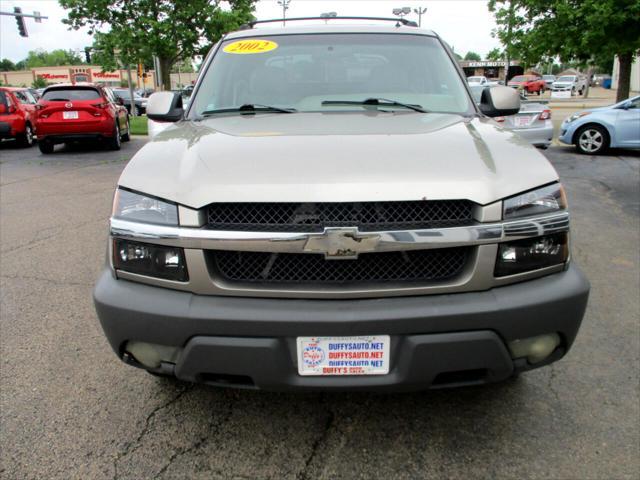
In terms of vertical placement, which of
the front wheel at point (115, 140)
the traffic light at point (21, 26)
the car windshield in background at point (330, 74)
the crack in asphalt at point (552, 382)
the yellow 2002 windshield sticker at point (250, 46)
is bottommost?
the crack in asphalt at point (552, 382)

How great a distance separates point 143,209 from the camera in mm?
2133

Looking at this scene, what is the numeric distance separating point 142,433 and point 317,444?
2.63 ft

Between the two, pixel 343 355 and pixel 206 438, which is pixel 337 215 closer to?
pixel 343 355

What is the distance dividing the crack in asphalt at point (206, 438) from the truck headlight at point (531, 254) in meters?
1.35

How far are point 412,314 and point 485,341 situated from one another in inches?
11.2

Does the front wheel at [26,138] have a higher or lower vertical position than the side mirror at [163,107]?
lower

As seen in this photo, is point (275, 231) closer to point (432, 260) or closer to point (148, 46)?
point (432, 260)

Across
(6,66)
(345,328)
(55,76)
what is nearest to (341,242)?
(345,328)

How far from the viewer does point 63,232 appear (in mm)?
5895

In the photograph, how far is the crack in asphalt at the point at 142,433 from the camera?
231 centimetres

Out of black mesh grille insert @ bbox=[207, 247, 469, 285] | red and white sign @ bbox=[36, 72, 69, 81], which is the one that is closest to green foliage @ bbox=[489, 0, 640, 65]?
black mesh grille insert @ bbox=[207, 247, 469, 285]

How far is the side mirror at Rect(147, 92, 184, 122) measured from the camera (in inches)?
134

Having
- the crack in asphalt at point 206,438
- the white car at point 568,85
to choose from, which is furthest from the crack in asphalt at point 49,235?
the white car at point 568,85

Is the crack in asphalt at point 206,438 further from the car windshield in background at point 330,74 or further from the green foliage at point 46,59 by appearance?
the green foliage at point 46,59
